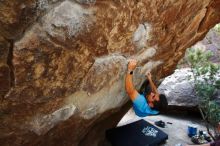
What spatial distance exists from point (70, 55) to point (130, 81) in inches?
64.8

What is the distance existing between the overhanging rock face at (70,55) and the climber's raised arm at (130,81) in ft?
0.37

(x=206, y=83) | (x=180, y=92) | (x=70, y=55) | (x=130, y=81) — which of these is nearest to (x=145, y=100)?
(x=130, y=81)

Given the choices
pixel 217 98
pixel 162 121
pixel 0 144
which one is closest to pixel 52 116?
pixel 0 144

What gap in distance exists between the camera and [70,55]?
4027 millimetres

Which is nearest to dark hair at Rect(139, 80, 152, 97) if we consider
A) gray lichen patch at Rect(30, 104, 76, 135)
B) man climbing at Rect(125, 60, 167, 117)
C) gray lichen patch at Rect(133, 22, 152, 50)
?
man climbing at Rect(125, 60, 167, 117)

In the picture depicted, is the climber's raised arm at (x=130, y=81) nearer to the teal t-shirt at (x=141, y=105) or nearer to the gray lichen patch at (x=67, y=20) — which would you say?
the teal t-shirt at (x=141, y=105)

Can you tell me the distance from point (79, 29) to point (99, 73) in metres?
0.99

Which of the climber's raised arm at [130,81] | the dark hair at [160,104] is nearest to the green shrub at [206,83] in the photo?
the dark hair at [160,104]

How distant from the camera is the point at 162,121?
9680mm

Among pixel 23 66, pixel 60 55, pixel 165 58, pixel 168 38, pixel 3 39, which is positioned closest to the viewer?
pixel 3 39

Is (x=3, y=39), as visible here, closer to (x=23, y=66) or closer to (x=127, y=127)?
(x=23, y=66)

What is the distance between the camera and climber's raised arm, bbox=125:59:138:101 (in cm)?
520

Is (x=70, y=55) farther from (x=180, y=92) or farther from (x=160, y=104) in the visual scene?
(x=180, y=92)

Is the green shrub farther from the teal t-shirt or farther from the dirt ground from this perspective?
the teal t-shirt
